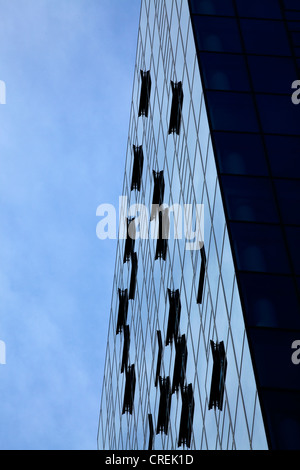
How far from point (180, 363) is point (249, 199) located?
11.1 meters

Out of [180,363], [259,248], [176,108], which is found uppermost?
[176,108]

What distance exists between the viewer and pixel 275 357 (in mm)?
27453

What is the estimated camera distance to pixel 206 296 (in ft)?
116

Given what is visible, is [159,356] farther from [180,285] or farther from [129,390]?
[129,390]

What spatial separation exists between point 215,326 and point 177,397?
8597 millimetres

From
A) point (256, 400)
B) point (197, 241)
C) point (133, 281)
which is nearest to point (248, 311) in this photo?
point (256, 400)

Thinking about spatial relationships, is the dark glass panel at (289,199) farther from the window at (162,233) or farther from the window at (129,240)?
the window at (129,240)

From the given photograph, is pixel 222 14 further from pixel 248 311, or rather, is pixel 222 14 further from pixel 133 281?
pixel 133 281

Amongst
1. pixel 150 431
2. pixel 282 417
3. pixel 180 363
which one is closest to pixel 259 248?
pixel 282 417

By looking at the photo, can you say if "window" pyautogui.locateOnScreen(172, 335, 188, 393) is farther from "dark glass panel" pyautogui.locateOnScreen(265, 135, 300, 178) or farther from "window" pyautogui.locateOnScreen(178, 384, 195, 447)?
"dark glass panel" pyautogui.locateOnScreen(265, 135, 300, 178)

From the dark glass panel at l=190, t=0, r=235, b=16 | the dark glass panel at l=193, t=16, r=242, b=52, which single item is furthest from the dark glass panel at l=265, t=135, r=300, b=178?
the dark glass panel at l=190, t=0, r=235, b=16

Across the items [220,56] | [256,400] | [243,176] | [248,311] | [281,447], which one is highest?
[220,56]

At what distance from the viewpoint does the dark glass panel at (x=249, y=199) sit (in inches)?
1261
